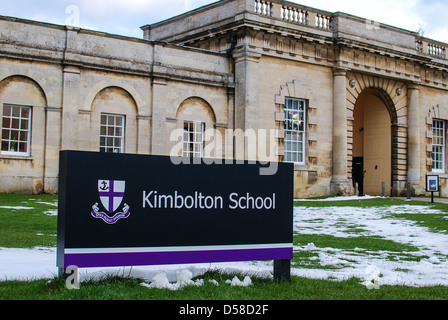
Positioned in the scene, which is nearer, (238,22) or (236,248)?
(236,248)

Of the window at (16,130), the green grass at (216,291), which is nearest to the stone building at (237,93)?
the window at (16,130)

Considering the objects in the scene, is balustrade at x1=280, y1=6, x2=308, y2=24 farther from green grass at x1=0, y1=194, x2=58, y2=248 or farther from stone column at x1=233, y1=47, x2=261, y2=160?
green grass at x1=0, y1=194, x2=58, y2=248

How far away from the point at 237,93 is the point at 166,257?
21248mm

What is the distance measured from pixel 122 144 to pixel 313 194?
32.0 feet

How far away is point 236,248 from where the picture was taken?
726 centimetres

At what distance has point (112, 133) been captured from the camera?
24.7 m

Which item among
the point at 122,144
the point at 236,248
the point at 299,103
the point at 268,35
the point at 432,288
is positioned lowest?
the point at 432,288

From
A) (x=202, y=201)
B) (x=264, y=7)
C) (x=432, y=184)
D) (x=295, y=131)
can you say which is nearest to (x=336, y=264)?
(x=202, y=201)

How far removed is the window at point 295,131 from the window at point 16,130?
1180cm

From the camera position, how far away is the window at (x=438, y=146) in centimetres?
3625
